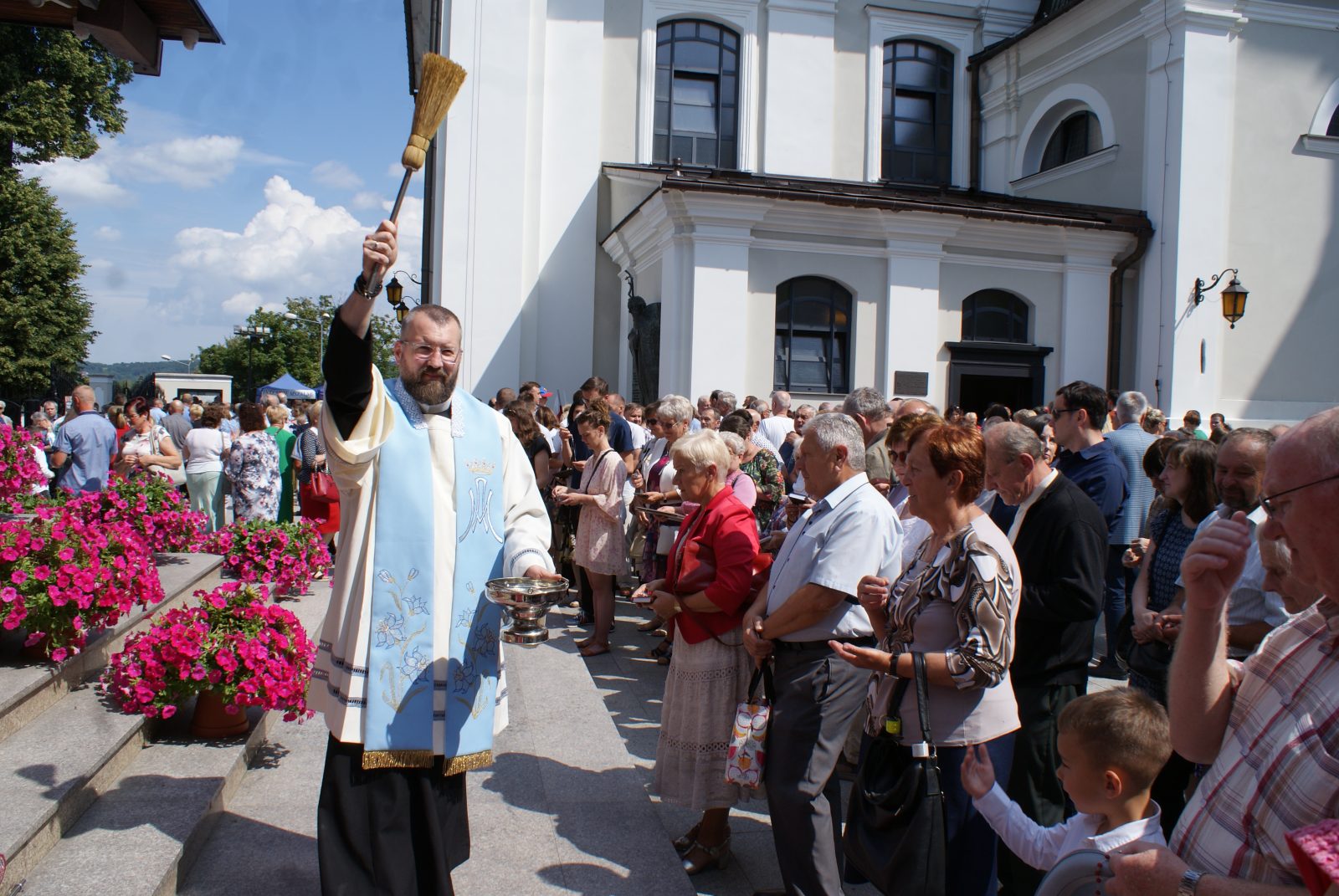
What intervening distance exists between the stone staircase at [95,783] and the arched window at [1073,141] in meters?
19.4

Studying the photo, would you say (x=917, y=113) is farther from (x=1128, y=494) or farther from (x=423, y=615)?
(x=423, y=615)

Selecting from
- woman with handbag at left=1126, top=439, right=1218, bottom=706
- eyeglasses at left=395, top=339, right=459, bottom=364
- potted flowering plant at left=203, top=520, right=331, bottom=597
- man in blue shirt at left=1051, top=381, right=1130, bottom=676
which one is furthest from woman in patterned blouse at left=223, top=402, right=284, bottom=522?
woman with handbag at left=1126, top=439, right=1218, bottom=706

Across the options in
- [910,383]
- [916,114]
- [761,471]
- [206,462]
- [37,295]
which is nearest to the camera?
[761,471]

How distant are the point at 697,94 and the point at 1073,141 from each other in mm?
7907

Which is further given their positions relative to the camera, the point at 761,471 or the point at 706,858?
the point at 761,471

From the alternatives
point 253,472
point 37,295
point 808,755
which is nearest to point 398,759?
point 808,755

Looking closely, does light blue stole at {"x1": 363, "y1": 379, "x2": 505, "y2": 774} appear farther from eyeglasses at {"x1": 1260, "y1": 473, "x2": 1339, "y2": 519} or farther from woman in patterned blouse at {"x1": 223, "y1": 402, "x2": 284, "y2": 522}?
woman in patterned blouse at {"x1": 223, "y1": 402, "x2": 284, "y2": 522}

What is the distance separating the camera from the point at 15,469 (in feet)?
22.4

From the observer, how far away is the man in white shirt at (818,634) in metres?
3.67

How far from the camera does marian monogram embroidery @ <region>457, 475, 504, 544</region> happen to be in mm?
3582

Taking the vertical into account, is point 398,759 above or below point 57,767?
above

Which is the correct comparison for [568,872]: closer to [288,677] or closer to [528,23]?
[288,677]

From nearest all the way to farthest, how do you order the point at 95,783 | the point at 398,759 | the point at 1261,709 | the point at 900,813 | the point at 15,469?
the point at 1261,709 < the point at 900,813 < the point at 398,759 < the point at 95,783 < the point at 15,469

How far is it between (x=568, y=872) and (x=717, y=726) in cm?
87
